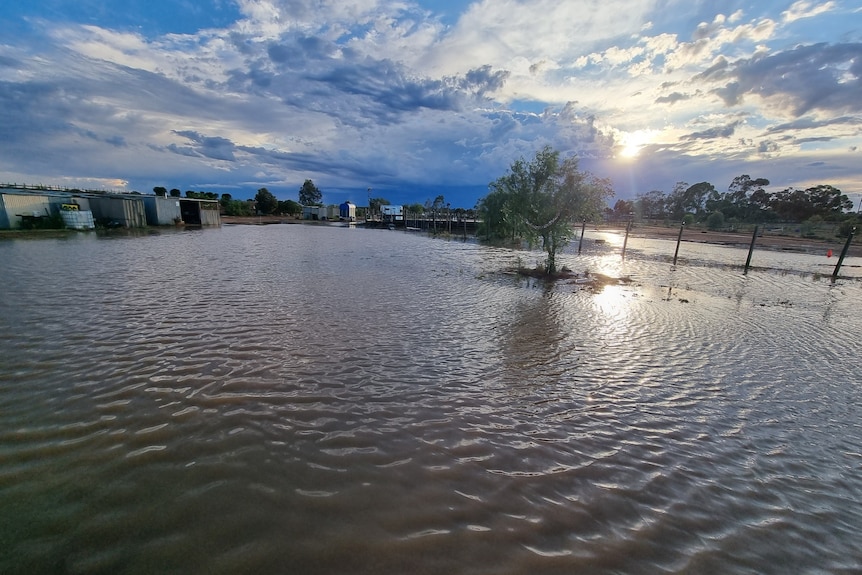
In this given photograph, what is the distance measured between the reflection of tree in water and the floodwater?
0.28 feet

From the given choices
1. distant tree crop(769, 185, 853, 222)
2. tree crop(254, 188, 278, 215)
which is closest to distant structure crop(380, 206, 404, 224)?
tree crop(254, 188, 278, 215)

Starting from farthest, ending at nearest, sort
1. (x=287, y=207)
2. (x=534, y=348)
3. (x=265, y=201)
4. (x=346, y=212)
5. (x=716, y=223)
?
1. (x=346, y=212)
2. (x=287, y=207)
3. (x=265, y=201)
4. (x=716, y=223)
5. (x=534, y=348)

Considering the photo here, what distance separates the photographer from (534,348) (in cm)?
832

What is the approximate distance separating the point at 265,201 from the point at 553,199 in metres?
91.5

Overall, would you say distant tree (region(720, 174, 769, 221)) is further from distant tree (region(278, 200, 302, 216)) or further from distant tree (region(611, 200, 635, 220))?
distant tree (region(278, 200, 302, 216))

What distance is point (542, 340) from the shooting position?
8.98 meters

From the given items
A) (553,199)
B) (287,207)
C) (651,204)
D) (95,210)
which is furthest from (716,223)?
(287,207)

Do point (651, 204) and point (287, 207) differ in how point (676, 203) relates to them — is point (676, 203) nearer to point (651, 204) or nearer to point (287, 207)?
point (651, 204)

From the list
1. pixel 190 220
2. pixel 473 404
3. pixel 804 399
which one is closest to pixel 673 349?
pixel 804 399

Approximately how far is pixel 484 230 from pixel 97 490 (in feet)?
155

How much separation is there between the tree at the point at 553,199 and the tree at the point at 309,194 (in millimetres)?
115697

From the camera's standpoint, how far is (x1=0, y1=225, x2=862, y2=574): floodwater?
297cm

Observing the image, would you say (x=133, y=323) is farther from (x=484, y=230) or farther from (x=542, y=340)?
(x=484, y=230)

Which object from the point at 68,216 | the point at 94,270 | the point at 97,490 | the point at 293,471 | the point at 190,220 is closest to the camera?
the point at 97,490
